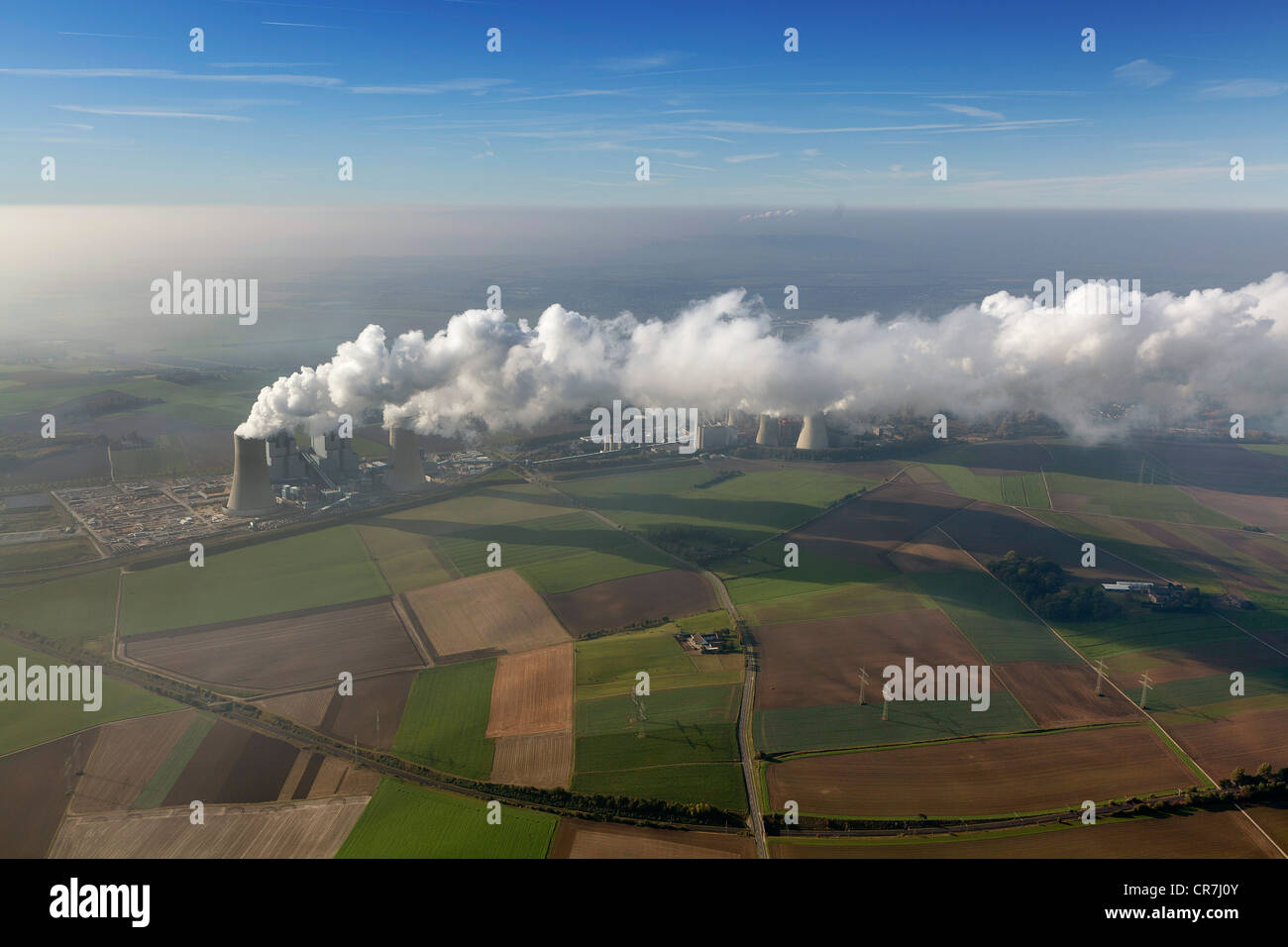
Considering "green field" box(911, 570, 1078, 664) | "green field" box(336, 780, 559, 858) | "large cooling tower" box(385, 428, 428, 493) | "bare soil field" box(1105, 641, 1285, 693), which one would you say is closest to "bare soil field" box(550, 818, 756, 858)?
"green field" box(336, 780, 559, 858)

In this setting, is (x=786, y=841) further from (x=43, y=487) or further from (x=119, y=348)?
(x=119, y=348)

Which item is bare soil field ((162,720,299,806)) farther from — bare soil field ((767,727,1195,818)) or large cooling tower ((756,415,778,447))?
large cooling tower ((756,415,778,447))

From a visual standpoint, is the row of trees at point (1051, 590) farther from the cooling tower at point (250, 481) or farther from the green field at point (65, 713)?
the cooling tower at point (250, 481)

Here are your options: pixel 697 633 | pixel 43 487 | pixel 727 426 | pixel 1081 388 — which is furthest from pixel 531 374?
pixel 1081 388

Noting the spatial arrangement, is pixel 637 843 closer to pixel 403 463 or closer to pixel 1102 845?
pixel 1102 845

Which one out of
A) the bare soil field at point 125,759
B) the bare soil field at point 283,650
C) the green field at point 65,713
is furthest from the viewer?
the bare soil field at point 283,650

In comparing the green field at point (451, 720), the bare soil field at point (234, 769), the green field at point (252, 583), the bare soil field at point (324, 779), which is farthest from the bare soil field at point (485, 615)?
the bare soil field at point (234, 769)
